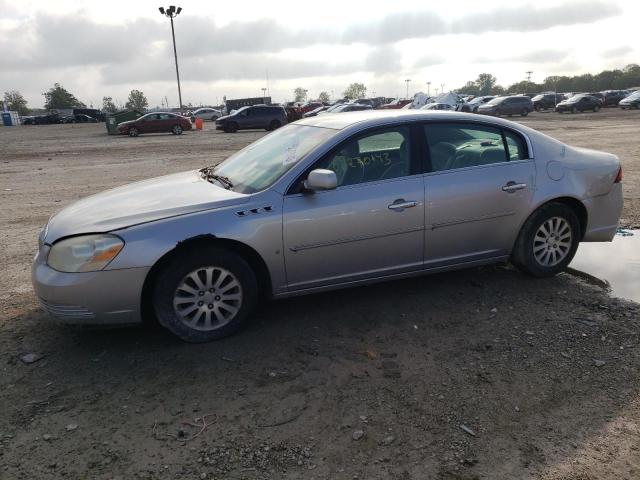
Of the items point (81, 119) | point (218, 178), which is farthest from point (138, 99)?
point (218, 178)

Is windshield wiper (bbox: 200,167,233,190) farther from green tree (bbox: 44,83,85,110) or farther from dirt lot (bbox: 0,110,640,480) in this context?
green tree (bbox: 44,83,85,110)

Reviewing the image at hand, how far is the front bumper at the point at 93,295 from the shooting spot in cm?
351

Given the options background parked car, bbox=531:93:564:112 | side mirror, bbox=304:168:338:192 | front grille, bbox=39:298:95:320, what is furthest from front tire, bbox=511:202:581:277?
background parked car, bbox=531:93:564:112

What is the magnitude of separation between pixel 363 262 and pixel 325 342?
703 mm

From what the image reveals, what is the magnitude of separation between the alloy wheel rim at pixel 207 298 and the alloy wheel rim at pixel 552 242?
2736 millimetres

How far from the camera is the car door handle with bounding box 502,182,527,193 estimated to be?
445 centimetres

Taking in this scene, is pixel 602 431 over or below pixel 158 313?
below

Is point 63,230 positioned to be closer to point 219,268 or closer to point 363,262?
point 219,268

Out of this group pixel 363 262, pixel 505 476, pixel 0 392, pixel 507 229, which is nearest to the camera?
pixel 505 476

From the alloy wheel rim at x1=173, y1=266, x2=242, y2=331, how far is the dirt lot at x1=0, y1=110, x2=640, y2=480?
192 mm

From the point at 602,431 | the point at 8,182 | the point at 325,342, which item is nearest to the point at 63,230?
the point at 325,342

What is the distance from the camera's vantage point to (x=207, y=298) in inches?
150

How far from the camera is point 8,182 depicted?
1241 cm

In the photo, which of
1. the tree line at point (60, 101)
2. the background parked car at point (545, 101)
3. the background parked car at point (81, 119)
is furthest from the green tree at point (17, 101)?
the background parked car at point (545, 101)
